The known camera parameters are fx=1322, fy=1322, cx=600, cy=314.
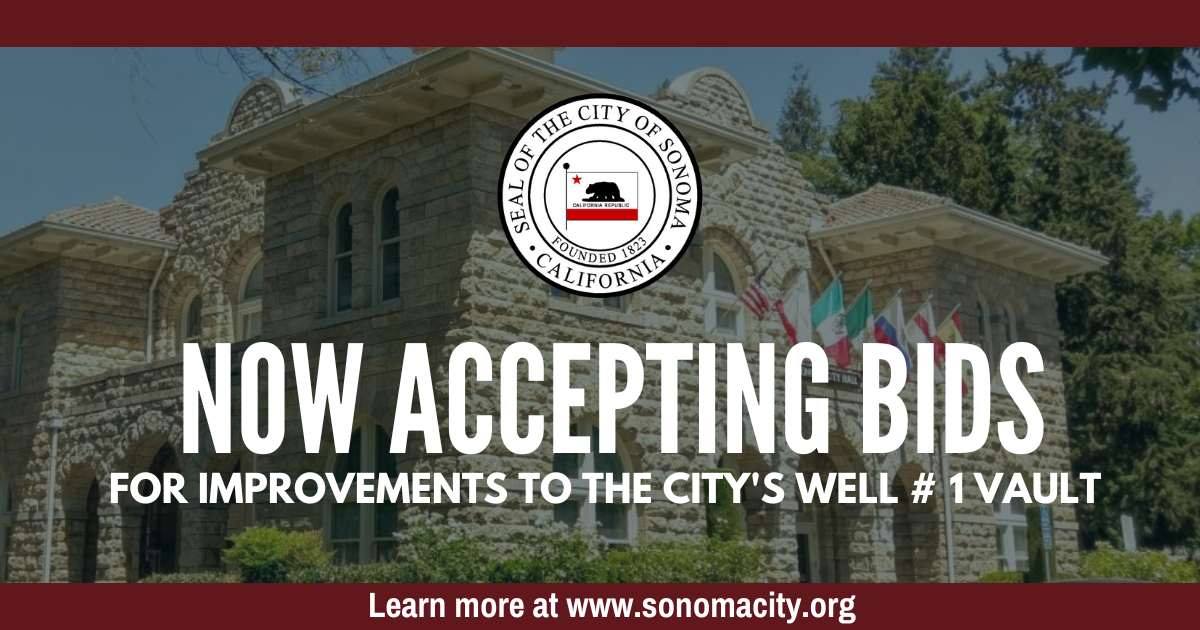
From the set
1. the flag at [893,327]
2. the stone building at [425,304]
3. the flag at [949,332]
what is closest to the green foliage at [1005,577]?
the stone building at [425,304]

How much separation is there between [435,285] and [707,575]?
17.9ft

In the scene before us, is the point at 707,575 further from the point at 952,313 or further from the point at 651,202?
the point at 952,313

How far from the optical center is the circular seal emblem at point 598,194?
15.0m

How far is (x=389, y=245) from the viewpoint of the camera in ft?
64.2

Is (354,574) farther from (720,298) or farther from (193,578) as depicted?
(720,298)

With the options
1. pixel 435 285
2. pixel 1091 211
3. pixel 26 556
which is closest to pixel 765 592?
pixel 435 285

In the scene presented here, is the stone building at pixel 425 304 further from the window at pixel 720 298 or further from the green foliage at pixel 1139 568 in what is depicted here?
the green foliage at pixel 1139 568

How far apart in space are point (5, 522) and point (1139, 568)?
71.6 ft

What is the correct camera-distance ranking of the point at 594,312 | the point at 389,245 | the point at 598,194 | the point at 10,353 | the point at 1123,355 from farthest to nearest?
the point at 1123,355
the point at 10,353
the point at 389,245
the point at 594,312
the point at 598,194

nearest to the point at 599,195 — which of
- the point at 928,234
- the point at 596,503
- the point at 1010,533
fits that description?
the point at 596,503

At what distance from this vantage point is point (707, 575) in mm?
18062

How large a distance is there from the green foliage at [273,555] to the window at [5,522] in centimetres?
1013

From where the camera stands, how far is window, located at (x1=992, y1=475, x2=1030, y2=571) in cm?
2591

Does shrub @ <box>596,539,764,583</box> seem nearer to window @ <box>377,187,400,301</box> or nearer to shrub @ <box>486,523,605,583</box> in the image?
shrub @ <box>486,523,605,583</box>
